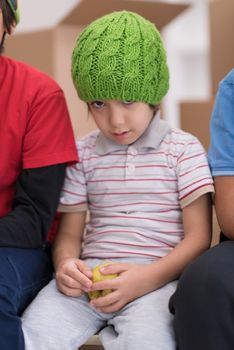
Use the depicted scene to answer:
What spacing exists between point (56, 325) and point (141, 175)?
1.00 ft

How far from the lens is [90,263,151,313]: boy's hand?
921 mm

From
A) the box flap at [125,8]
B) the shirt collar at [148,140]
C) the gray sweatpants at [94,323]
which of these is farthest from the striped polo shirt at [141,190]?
the box flap at [125,8]

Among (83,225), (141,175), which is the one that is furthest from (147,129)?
(83,225)

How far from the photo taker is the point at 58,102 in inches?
42.9

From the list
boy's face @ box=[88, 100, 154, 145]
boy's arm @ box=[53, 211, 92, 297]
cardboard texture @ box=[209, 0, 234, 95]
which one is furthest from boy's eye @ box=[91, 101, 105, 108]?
cardboard texture @ box=[209, 0, 234, 95]

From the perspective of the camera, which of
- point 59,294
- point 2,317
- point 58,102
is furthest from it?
point 58,102

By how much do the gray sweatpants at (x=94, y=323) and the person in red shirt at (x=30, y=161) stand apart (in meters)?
0.08

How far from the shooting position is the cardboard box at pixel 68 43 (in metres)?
1.38

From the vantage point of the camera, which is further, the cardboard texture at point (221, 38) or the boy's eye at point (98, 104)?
the cardboard texture at point (221, 38)

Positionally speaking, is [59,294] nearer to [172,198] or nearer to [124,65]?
[172,198]

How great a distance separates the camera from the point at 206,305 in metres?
0.78

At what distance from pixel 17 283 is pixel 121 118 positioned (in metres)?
0.32

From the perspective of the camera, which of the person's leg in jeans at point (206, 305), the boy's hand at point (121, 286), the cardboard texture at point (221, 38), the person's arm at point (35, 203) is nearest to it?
the person's leg in jeans at point (206, 305)

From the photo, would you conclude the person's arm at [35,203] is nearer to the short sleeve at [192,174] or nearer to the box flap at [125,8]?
the short sleeve at [192,174]
